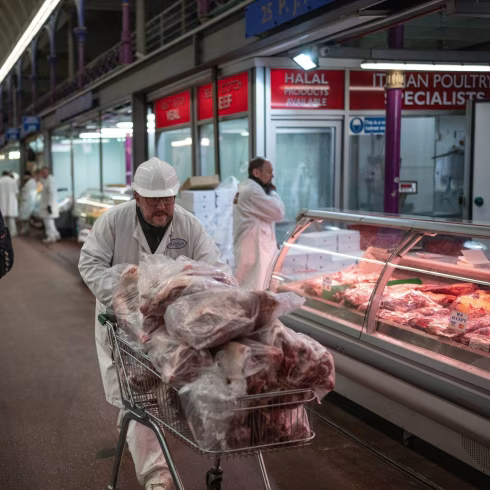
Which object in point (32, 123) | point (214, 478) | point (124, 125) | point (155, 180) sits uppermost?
point (32, 123)

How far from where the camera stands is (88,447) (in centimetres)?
459

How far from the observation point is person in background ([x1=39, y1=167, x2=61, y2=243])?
17297 millimetres

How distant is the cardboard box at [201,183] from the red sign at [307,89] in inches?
47.4

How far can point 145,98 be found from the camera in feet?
42.4

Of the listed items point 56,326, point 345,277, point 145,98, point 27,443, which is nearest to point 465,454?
point 345,277

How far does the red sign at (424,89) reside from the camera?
9.10 m

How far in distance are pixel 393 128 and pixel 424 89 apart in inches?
51.6

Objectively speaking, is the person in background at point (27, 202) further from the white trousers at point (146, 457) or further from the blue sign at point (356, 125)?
the white trousers at point (146, 457)

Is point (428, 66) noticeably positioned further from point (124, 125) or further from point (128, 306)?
point (124, 125)

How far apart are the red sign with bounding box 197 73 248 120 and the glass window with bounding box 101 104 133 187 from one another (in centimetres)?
500

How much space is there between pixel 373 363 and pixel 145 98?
9.58 meters

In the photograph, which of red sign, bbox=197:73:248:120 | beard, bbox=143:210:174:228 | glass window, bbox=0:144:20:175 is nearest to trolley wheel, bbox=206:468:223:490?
beard, bbox=143:210:174:228

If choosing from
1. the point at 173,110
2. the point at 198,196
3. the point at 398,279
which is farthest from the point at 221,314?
the point at 173,110

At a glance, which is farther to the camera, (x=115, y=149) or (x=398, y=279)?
(x=115, y=149)
